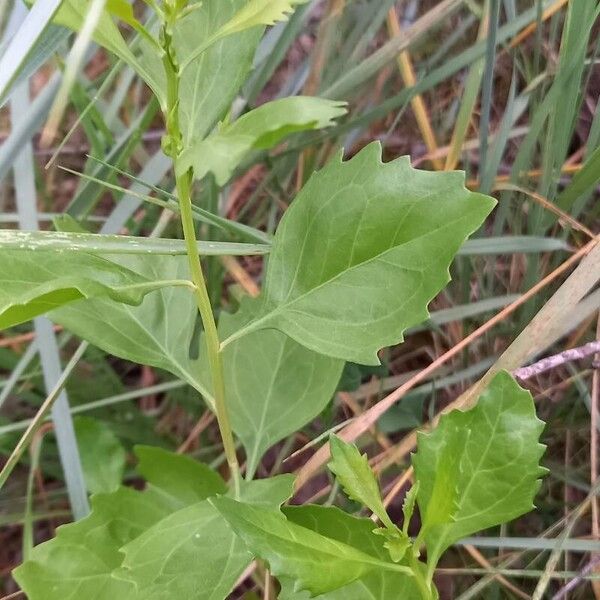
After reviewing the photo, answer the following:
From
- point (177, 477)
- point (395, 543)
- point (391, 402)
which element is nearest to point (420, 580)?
point (395, 543)

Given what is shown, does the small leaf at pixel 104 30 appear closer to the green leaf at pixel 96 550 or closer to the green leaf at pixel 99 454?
the green leaf at pixel 96 550

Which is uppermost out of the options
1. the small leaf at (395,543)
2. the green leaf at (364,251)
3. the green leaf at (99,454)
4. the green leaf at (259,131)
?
the green leaf at (259,131)

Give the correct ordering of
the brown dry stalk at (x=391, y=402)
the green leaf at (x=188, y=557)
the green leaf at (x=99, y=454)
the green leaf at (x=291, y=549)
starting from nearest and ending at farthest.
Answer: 1. the green leaf at (x=291, y=549)
2. the green leaf at (x=188, y=557)
3. the brown dry stalk at (x=391, y=402)
4. the green leaf at (x=99, y=454)

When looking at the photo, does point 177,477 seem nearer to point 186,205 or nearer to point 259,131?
point 186,205

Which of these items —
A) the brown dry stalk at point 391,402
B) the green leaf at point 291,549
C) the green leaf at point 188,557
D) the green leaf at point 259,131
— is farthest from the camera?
the brown dry stalk at point 391,402

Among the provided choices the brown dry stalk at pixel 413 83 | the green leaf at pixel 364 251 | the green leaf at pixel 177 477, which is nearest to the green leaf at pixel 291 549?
the green leaf at pixel 364 251

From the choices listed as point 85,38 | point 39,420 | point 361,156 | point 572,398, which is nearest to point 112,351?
point 39,420

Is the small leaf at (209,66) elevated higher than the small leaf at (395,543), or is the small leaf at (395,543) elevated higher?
the small leaf at (209,66)
